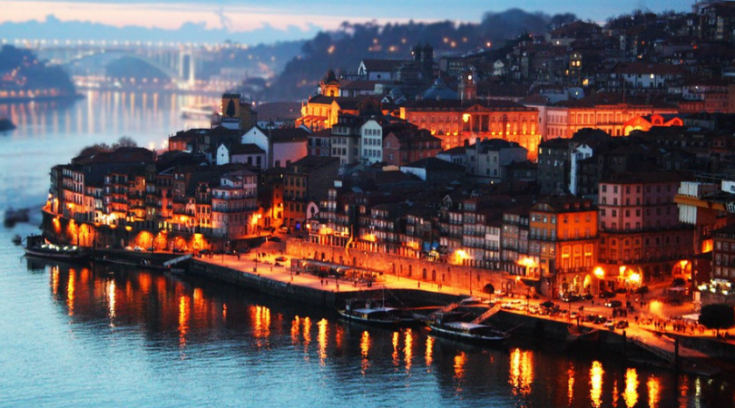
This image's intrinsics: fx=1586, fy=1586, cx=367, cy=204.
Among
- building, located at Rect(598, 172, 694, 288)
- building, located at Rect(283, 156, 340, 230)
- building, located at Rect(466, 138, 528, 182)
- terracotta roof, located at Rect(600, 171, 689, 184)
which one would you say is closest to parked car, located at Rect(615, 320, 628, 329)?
→ building, located at Rect(598, 172, 694, 288)

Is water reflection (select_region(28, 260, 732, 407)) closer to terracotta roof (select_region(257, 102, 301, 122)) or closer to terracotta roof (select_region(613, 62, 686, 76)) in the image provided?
terracotta roof (select_region(613, 62, 686, 76))

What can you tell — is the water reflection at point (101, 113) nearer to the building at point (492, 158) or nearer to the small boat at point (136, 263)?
the small boat at point (136, 263)

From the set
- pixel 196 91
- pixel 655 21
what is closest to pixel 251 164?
pixel 655 21

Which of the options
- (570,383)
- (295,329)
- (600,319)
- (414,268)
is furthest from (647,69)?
(570,383)

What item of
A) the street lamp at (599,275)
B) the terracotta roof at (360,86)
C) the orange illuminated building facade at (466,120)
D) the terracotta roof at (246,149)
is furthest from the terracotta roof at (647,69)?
the street lamp at (599,275)

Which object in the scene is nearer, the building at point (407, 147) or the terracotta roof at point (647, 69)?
the building at point (407, 147)

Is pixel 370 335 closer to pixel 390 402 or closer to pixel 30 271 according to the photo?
pixel 390 402
